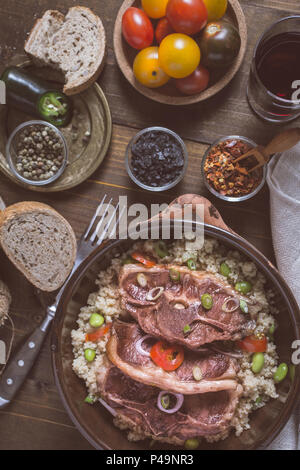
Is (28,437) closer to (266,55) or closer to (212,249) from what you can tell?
(212,249)

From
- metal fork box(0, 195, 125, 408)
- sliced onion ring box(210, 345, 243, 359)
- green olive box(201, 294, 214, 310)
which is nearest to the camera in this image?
green olive box(201, 294, 214, 310)

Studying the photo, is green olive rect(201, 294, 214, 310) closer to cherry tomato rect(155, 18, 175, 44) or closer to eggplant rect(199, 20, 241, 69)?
eggplant rect(199, 20, 241, 69)

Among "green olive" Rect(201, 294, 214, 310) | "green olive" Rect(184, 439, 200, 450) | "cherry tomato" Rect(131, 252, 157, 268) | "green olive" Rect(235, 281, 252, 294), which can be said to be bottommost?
"green olive" Rect(184, 439, 200, 450)

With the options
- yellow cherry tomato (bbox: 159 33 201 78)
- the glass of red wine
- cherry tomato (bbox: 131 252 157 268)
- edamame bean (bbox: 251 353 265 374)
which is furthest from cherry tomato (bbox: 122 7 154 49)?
edamame bean (bbox: 251 353 265 374)

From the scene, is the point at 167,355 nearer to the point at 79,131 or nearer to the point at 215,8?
the point at 79,131

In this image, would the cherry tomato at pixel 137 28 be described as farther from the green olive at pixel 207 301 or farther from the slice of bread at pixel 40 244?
the green olive at pixel 207 301

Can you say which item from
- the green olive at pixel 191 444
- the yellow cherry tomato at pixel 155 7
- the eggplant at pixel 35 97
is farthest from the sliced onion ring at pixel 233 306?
the yellow cherry tomato at pixel 155 7
